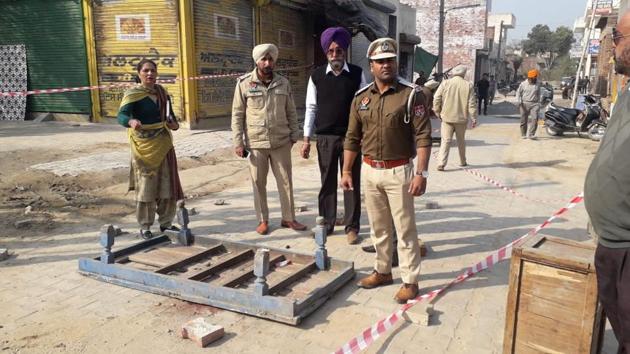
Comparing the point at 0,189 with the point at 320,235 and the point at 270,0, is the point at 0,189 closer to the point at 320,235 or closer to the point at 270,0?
the point at 320,235

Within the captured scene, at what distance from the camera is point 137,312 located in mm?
3664

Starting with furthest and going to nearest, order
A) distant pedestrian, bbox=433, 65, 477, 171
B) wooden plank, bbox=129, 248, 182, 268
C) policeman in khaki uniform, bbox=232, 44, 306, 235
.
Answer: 1. distant pedestrian, bbox=433, 65, 477, 171
2. policeman in khaki uniform, bbox=232, 44, 306, 235
3. wooden plank, bbox=129, 248, 182, 268

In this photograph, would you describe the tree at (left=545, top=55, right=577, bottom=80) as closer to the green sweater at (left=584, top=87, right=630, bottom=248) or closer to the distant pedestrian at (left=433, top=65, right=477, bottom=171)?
the distant pedestrian at (left=433, top=65, right=477, bottom=171)

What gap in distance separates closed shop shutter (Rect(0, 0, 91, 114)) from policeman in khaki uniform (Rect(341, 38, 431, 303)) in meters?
→ 12.0

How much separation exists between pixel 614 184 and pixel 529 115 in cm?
1329

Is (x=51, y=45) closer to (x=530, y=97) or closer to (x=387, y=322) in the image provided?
(x=530, y=97)

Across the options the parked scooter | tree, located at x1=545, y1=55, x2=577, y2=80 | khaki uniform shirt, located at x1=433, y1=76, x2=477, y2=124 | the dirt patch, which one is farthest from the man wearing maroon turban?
tree, located at x1=545, y1=55, x2=577, y2=80

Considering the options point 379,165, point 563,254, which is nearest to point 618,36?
point 563,254

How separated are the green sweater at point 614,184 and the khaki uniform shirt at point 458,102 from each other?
743 centimetres

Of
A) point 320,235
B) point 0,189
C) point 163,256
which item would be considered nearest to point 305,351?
point 320,235

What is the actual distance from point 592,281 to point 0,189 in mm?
7199

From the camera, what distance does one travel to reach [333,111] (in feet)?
16.6

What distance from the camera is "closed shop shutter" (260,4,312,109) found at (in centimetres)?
1550

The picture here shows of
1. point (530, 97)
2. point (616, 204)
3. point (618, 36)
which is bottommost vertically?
point (616, 204)
